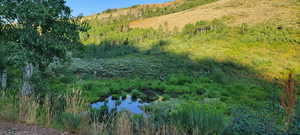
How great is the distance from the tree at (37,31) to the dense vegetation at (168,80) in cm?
3

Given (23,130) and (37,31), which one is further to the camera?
(37,31)

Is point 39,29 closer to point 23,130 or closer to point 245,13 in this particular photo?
point 23,130

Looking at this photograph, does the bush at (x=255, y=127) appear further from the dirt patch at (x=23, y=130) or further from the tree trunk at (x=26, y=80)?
the tree trunk at (x=26, y=80)

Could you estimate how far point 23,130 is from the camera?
3678mm

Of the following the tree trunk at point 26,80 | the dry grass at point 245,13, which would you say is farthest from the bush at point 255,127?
the dry grass at point 245,13

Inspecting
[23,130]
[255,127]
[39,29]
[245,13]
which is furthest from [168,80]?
[245,13]

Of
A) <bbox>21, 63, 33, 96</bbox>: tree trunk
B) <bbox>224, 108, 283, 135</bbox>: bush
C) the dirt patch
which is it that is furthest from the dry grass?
the dirt patch

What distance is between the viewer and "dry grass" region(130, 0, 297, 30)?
1652 inches

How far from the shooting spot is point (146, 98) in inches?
542

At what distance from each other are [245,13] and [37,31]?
168 ft

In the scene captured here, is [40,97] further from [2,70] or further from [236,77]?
[236,77]

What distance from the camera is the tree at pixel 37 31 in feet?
14.9

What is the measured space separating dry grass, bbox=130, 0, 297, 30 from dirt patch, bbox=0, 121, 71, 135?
147 feet

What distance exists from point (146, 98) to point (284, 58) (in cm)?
2237
